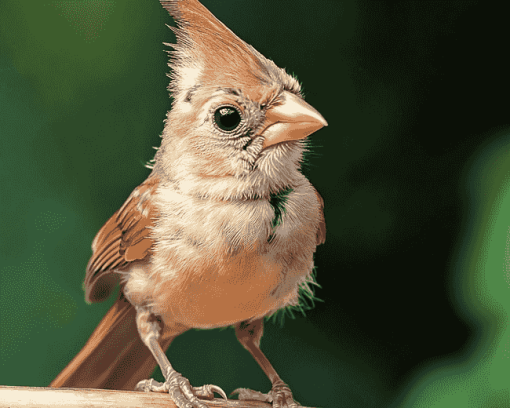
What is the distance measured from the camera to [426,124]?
1.71 m

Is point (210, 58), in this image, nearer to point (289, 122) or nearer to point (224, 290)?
point (289, 122)

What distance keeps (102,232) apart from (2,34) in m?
0.70

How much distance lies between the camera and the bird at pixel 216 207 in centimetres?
111

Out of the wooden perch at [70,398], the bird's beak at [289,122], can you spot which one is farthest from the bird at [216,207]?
the wooden perch at [70,398]

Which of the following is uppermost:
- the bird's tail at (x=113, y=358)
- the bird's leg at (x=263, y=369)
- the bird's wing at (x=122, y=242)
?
the bird's wing at (x=122, y=242)

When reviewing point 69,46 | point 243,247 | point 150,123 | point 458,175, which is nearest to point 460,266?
point 458,175

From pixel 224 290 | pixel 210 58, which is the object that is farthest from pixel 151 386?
pixel 210 58

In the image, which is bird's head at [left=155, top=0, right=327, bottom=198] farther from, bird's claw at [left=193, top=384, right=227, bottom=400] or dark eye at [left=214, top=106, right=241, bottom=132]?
bird's claw at [left=193, top=384, right=227, bottom=400]

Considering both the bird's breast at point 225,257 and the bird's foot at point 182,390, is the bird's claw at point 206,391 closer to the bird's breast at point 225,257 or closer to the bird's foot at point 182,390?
the bird's foot at point 182,390

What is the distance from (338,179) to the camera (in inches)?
64.0

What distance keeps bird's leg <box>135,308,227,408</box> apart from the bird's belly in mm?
70

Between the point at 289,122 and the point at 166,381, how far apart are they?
0.70 metres

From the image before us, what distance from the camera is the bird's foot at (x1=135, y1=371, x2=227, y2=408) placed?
3.75 ft

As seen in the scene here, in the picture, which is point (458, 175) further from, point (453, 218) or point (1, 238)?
point (1, 238)
